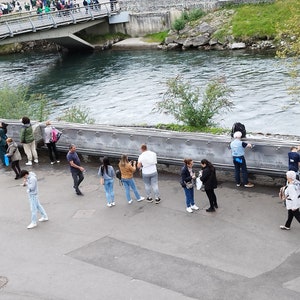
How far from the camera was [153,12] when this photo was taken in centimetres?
5497

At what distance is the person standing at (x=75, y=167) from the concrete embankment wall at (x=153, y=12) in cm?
4044

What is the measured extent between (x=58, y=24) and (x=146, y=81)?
15.0 meters

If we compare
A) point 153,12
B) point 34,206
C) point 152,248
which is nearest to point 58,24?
point 153,12

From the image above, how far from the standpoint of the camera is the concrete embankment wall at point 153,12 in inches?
2080

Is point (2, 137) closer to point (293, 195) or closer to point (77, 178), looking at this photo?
point (77, 178)

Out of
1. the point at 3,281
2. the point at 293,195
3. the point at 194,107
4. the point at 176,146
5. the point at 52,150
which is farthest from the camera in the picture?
the point at 194,107

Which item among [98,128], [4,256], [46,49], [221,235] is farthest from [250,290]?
[46,49]

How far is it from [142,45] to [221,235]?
4292cm

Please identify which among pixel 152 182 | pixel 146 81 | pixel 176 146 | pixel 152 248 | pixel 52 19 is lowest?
pixel 146 81

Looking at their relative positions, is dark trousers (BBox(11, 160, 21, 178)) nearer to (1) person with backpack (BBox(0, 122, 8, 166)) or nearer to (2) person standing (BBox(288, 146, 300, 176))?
(1) person with backpack (BBox(0, 122, 8, 166))

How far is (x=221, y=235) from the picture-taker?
1162cm

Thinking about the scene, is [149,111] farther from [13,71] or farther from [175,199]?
[13,71]

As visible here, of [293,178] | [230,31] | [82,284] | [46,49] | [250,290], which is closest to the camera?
[250,290]

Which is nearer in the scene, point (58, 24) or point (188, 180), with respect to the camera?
point (188, 180)
